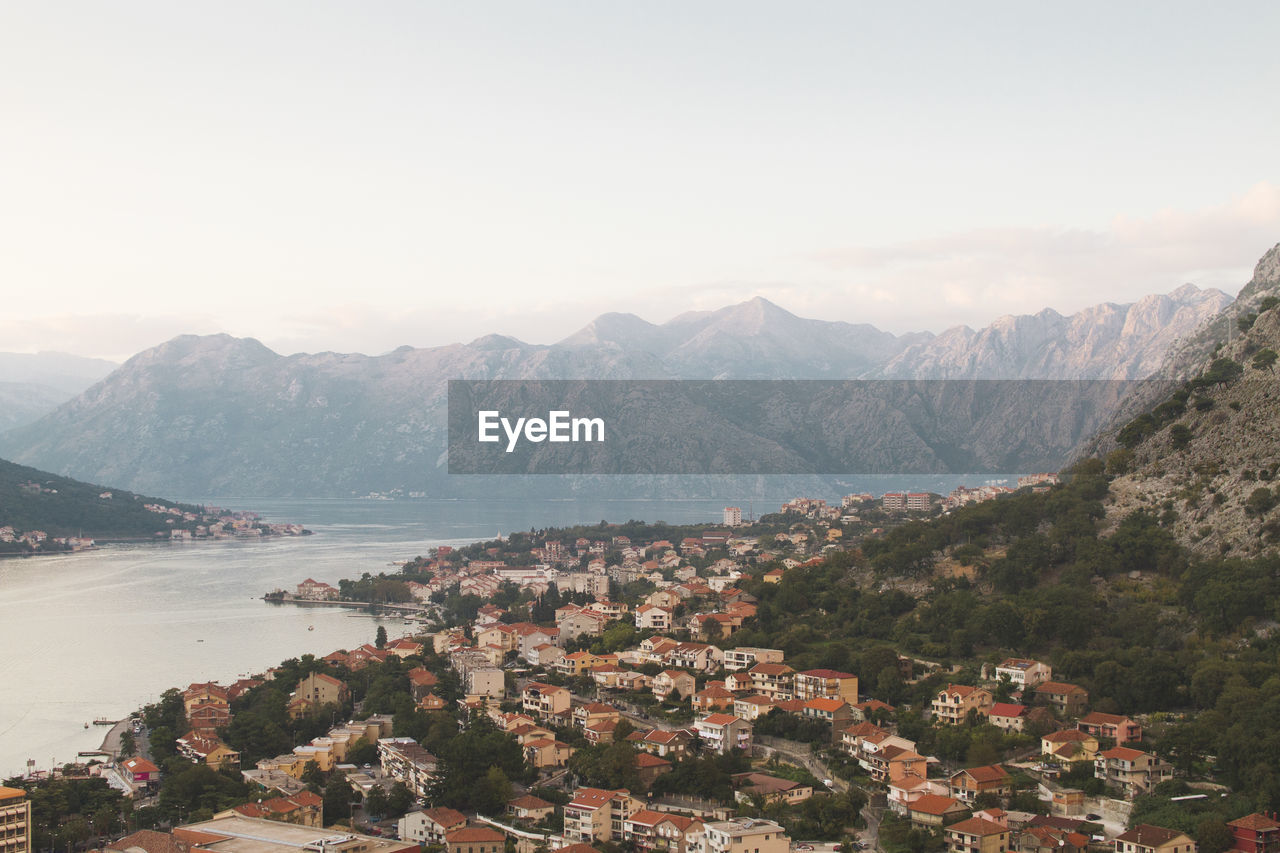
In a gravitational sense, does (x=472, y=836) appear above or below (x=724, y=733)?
below

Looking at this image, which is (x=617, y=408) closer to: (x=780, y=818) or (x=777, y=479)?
(x=777, y=479)

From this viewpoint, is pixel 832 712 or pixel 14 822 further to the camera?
pixel 832 712

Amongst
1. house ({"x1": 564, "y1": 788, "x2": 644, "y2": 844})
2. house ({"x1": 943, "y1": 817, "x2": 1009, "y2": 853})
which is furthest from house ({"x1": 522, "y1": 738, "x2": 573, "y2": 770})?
house ({"x1": 943, "y1": 817, "x2": 1009, "y2": 853})

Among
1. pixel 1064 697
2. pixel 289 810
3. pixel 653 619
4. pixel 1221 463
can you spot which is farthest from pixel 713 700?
pixel 1221 463

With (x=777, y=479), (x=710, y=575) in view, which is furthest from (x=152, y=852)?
(x=777, y=479)

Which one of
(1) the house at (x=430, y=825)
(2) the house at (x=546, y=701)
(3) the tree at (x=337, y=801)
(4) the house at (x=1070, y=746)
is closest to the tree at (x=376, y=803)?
(3) the tree at (x=337, y=801)

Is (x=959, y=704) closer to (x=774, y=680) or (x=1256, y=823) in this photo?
(x=774, y=680)
